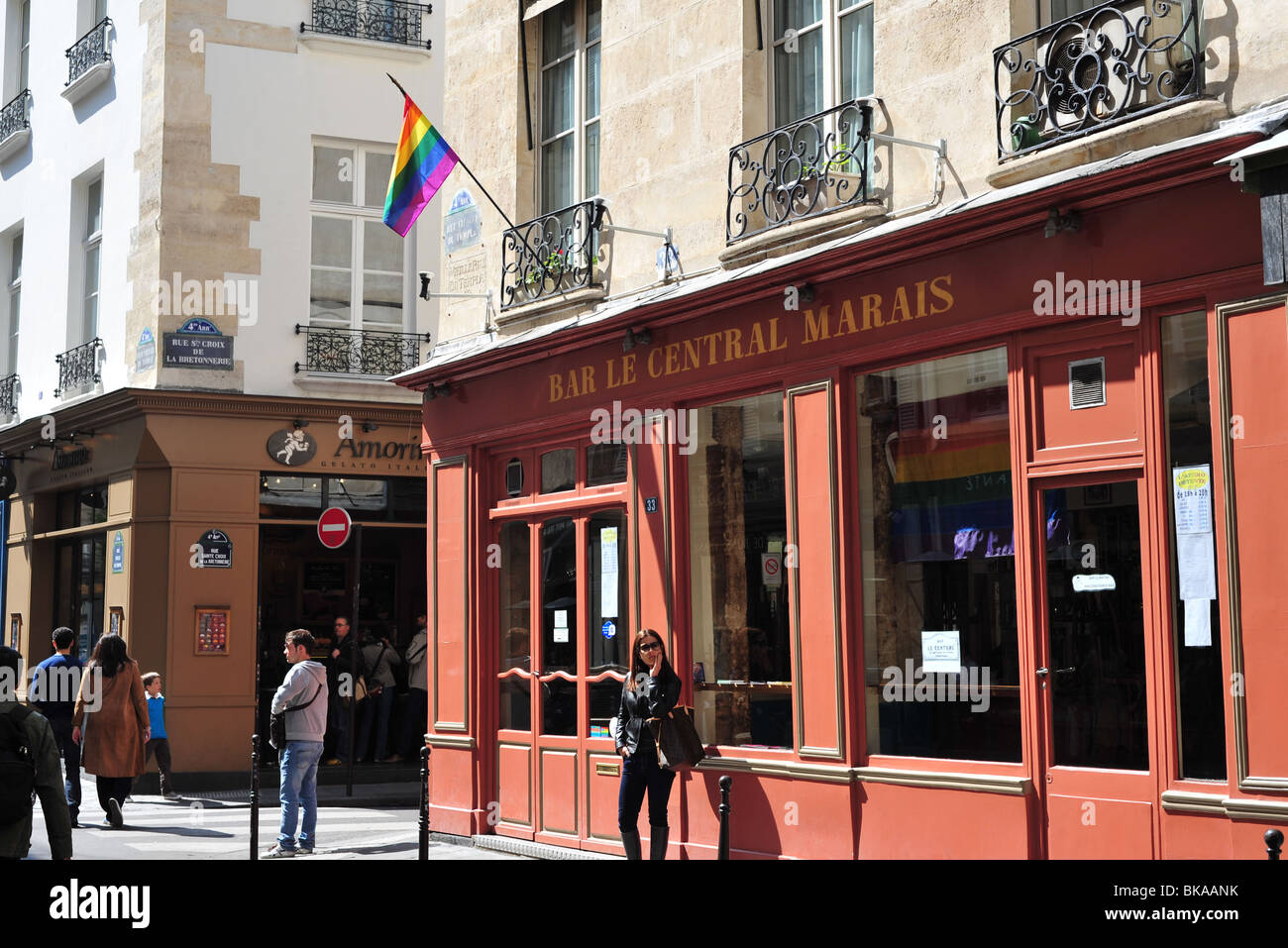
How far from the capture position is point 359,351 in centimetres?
1998

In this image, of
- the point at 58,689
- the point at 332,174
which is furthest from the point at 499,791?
the point at 332,174

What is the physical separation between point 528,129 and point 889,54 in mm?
4459

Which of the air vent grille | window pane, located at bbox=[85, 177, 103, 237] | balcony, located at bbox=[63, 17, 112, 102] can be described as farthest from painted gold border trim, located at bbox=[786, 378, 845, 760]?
window pane, located at bbox=[85, 177, 103, 237]

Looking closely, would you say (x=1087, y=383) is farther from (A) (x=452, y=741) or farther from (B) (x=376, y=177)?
(B) (x=376, y=177)

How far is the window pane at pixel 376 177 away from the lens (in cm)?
2028

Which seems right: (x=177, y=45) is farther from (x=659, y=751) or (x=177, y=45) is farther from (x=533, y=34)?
(x=659, y=751)

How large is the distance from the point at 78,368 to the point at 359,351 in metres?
4.04

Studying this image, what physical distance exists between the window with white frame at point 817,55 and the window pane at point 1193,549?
10.2ft

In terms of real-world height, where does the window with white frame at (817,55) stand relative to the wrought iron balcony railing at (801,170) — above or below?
above

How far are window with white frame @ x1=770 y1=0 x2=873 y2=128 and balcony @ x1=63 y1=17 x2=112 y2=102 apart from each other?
41.6 feet

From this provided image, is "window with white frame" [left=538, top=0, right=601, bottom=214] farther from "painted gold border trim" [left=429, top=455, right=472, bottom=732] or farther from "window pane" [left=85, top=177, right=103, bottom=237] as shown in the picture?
"window pane" [left=85, top=177, right=103, bottom=237]

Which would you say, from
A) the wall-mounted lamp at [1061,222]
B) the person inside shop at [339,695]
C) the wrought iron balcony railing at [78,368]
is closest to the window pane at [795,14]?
the wall-mounted lamp at [1061,222]

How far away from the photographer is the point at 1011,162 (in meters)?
8.89

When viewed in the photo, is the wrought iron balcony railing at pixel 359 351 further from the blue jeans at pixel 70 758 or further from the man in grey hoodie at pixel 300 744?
the man in grey hoodie at pixel 300 744
